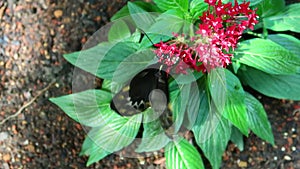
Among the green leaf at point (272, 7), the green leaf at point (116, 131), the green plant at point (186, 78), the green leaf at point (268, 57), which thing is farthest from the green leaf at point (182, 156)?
the green leaf at point (272, 7)

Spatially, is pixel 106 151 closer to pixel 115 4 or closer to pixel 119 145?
pixel 119 145

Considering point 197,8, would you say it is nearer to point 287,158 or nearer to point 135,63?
point 135,63

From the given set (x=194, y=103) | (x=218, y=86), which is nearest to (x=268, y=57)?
(x=218, y=86)

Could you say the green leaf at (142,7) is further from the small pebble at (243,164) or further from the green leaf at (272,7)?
the small pebble at (243,164)

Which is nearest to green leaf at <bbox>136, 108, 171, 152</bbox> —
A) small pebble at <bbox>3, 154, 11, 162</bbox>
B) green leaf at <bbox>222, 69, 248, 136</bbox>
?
green leaf at <bbox>222, 69, 248, 136</bbox>

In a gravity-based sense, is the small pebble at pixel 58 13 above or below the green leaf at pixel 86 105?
above

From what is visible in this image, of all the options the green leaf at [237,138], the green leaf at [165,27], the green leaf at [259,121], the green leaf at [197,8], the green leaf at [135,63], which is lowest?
the green leaf at [237,138]

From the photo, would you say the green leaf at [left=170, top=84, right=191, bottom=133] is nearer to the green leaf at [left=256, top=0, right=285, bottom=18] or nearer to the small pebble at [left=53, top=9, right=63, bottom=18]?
the green leaf at [left=256, top=0, right=285, bottom=18]

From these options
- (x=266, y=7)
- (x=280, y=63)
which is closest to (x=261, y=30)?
(x=266, y=7)
